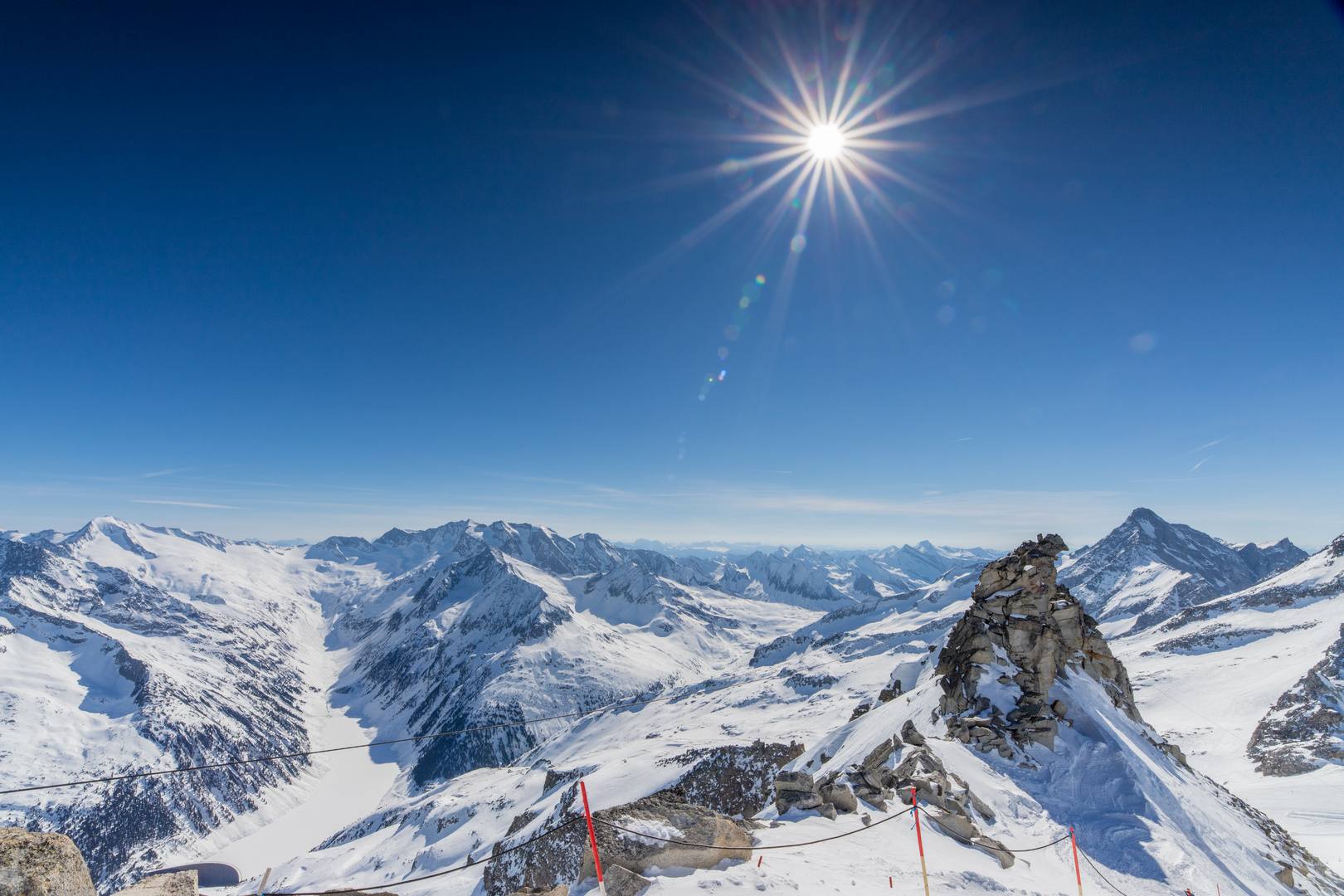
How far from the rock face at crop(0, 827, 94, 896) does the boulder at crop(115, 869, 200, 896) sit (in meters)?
1.73

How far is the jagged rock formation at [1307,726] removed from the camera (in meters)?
78.1

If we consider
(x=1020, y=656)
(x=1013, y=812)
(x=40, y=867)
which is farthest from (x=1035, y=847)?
(x=40, y=867)

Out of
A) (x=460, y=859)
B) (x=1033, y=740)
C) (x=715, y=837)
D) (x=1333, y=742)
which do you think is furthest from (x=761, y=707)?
(x=715, y=837)

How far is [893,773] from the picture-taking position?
87.8 ft

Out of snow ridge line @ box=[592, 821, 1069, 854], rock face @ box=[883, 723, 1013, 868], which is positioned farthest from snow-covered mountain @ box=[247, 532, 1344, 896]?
snow ridge line @ box=[592, 821, 1069, 854]

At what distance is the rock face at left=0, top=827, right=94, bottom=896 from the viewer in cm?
962

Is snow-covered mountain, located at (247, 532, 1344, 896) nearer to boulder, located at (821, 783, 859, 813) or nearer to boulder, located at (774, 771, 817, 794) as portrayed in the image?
boulder, located at (821, 783, 859, 813)

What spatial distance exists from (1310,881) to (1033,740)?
15.5 m

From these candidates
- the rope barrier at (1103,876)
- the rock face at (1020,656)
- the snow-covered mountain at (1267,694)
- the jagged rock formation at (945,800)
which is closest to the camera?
the jagged rock formation at (945,800)

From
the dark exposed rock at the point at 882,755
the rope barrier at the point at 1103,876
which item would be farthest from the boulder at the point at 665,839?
the dark exposed rock at the point at 882,755

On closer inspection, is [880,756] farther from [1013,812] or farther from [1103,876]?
[1103,876]

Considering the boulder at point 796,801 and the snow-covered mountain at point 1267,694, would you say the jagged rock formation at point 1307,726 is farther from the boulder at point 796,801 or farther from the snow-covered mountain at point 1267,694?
the boulder at point 796,801

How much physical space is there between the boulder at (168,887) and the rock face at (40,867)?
5.67 feet

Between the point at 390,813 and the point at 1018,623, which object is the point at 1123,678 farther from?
the point at 390,813
